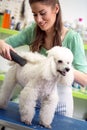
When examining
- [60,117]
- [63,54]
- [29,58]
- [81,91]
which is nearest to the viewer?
[63,54]

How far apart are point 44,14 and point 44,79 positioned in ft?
1.02

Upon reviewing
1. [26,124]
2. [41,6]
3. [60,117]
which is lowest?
[60,117]

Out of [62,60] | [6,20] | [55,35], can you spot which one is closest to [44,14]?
[55,35]

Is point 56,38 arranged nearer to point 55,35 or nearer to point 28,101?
point 55,35

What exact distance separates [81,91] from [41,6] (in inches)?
44.3

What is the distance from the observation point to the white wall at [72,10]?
2271 mm

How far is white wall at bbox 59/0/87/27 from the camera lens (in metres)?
2.27

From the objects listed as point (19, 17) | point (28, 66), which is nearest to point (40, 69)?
point (28, 66)

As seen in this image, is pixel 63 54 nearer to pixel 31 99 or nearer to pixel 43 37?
pixel 31 99

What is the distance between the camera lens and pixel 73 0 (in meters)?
2.26

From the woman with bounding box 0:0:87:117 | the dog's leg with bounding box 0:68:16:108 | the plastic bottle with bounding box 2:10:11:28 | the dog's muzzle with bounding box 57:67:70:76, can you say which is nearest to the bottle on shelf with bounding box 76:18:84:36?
the plastic bottle with bounding box 2:10:11:28

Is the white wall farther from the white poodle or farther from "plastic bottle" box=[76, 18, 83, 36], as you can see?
the white poodle

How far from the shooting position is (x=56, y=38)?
1251 mm

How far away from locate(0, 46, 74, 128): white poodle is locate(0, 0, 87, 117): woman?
0.16m
